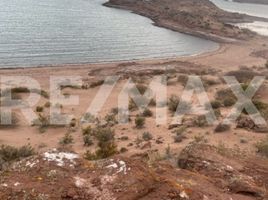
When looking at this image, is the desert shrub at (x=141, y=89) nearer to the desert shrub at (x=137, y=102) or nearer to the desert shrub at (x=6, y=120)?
the desert shrub at (x=137, y=102)

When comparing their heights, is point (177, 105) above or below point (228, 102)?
below

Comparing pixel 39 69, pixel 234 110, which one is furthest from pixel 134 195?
pixel 39 69

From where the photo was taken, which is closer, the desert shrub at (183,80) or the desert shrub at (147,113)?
the desert shrub at (147,113)

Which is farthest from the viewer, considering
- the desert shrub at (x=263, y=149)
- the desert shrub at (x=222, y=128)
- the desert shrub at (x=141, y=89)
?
the desert shrub at (x=141, y=89)

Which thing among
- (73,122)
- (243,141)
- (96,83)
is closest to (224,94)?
(96,83)

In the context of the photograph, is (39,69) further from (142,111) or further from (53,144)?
(53,144)

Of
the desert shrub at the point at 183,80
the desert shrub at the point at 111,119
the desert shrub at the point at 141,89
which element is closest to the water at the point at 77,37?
the desert shrub at the point at 183,80

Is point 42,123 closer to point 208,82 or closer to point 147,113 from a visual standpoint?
point 147,113
